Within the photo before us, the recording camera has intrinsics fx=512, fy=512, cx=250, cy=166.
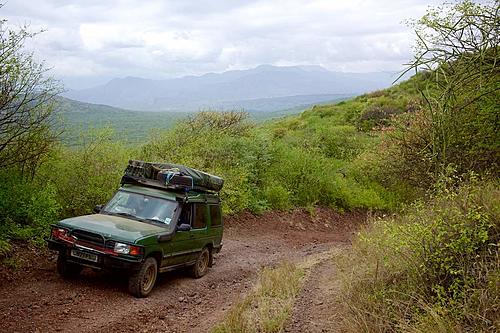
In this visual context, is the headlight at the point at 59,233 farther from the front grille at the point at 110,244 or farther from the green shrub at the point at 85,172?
the green shrub at the point at 85,172

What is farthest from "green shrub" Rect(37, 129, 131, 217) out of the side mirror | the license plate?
the license plate

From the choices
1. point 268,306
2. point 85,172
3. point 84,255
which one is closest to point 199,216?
point 84,255

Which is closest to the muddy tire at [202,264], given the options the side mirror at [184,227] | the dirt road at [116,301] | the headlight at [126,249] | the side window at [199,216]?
the dirt road at [116,301]

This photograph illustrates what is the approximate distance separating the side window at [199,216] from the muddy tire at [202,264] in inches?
26.9

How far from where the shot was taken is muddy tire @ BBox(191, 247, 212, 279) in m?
11.9

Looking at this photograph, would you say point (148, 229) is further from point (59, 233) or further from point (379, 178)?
point (379, 178)

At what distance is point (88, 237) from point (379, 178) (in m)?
19.3

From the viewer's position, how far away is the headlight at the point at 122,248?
9.12 m

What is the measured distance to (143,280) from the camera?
952 cm

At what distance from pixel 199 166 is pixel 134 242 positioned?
9777 millimetres

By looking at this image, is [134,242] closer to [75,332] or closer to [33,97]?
[75,332]

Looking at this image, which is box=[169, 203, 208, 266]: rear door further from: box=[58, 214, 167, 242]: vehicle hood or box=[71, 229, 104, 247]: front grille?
box=[71, 229, 104, 247]: front grille

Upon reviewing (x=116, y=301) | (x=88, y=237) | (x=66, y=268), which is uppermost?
(x=88, y=237)

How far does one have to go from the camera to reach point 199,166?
18.8 m
